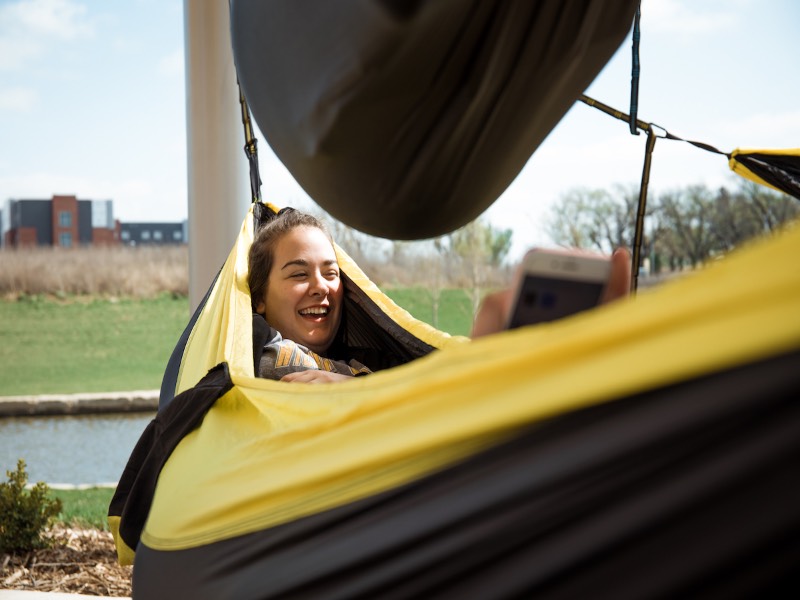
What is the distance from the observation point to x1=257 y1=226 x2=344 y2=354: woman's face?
141 cm

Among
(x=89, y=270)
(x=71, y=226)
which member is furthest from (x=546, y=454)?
(x=71, y=226)

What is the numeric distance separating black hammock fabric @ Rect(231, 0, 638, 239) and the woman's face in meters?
0.85

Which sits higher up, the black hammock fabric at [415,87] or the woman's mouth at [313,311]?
the black hammock fabric at [415,87]

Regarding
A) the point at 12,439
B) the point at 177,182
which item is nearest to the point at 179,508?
the point at 12,439

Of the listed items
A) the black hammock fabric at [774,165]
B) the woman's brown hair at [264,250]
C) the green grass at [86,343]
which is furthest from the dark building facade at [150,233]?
the black hammock fabric at [774,165]

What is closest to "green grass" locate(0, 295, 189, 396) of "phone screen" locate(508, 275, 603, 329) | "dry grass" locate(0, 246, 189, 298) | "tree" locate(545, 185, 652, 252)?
"dry grass" locate(0, 246, 189, 298)

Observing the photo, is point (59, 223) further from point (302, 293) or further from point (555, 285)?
point (555, 285)

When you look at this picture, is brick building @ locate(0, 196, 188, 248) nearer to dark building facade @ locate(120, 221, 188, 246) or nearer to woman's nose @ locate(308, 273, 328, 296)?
dark building facade @ locate(120, 221, 188, 246)

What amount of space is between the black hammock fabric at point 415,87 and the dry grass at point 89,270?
5.55 metres

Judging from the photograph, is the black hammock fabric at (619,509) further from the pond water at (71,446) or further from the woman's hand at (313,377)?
the pond water at (71,446)

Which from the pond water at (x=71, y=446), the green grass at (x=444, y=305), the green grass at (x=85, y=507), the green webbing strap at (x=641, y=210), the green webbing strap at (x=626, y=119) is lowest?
the pond water at (x=71, y=446)

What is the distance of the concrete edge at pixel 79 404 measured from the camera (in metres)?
4.68

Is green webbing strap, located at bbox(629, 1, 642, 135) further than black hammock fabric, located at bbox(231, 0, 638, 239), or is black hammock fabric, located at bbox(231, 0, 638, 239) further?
green webbing strap, located at bbox(629, 1, 642, 135)

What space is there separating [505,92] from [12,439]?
5212 mm
